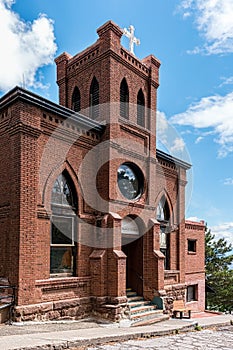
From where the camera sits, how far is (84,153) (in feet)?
41.7

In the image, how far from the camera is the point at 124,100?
14.7 meters

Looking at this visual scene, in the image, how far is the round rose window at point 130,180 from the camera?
1402 centimetres

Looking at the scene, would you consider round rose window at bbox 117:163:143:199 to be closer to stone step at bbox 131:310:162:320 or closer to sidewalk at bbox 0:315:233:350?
stone step at bbox 131:310:162:320

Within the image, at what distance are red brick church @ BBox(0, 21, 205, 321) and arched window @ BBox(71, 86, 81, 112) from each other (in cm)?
8

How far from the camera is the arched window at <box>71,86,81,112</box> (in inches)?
606

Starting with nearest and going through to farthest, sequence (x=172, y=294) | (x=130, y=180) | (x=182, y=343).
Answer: (x=182, y=343)
(x=130, y=180)
(x=172, y=294)

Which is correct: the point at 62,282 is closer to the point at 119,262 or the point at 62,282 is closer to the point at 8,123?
the point at 119,262

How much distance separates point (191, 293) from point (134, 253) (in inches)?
237

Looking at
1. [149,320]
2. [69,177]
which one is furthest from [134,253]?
[69,177]

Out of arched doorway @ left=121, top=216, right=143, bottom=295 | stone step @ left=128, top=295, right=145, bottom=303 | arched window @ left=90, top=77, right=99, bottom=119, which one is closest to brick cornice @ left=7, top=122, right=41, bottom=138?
arched window @ left=90, top=77, right=99, bottom=119

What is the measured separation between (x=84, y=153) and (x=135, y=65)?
4.87 metres

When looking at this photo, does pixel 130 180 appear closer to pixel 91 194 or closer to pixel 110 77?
pixel 91 194

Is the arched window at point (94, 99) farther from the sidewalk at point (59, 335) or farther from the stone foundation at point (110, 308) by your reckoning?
the sidewalk at point (59, 335)

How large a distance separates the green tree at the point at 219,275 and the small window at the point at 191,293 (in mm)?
8016
